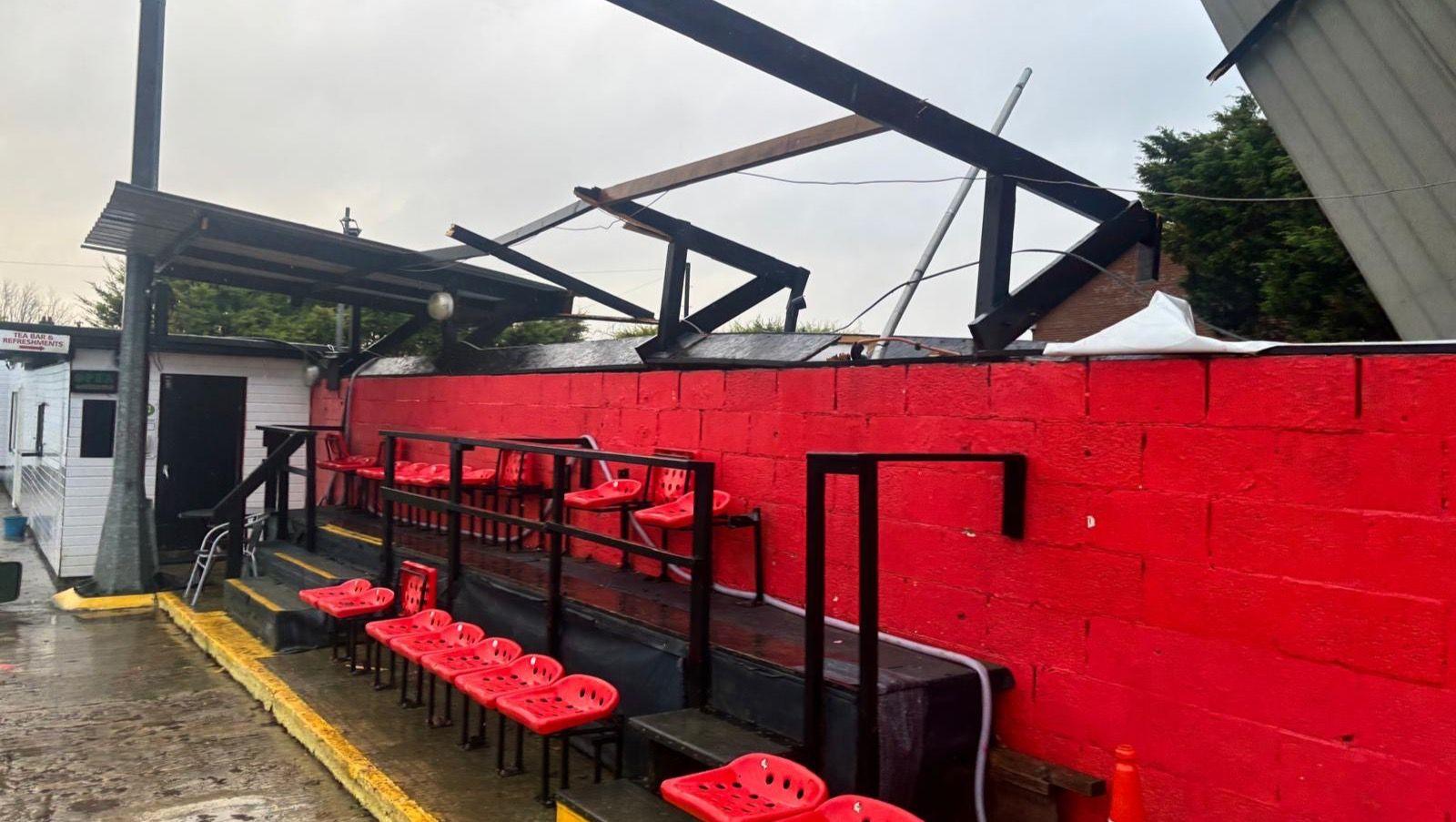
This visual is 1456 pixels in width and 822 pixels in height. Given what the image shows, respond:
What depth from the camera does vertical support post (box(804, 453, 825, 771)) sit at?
295cm

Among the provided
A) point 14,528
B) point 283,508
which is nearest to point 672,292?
point 283,508

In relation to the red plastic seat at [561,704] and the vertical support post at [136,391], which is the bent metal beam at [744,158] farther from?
the vertical support post at [136,391]

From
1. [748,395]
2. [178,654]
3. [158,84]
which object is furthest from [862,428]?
[158,84]

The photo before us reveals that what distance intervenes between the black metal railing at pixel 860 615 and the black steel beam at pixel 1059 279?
42.8 inches

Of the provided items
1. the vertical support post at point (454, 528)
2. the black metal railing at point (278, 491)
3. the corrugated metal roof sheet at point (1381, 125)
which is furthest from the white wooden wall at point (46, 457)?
the corrugated metal roof sheet at point (1381, 125)

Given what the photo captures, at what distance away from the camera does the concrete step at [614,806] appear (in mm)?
3041

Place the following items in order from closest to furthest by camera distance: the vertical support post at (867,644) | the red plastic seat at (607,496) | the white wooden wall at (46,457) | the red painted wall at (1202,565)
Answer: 1. the red painted wall at (1202,565)
2. the vertical support post at (867,644)
3. the red plastic seat at (607,496)
4. the white wooden wall at (46,457)

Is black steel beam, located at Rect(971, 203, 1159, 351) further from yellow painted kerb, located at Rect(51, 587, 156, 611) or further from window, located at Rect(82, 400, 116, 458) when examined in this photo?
window, located at Rect(82, 400, 116, 458)

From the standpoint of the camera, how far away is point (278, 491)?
842 cm

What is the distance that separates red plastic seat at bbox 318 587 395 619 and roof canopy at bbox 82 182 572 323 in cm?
329

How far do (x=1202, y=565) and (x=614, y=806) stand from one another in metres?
2.09

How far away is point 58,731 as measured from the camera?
493 centimetres

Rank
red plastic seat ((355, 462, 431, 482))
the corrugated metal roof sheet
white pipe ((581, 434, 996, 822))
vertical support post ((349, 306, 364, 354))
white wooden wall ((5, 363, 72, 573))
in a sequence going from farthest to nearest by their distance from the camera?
vertical support post ((349, 306, 364, 354))
white wooden wall ((5, 363, 72, 573))
red plastic seat ((355, 462, 431, 482))
the corrugated metal roof sheet
white pipe ((581, 434, 996, 822))

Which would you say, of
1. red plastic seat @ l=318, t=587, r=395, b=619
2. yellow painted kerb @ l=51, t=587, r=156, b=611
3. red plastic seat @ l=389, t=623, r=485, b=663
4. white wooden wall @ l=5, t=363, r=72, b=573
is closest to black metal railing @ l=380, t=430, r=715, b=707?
red plastic seat @ l=318, t=587, r=395, b=619
